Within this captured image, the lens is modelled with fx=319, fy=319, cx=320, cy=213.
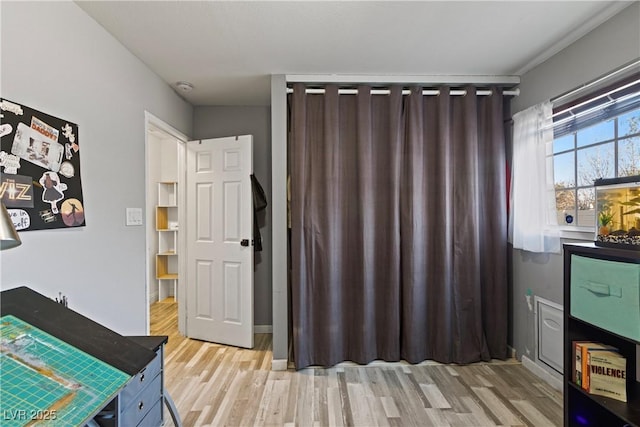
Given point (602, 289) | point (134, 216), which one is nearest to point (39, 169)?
point (134, 216)

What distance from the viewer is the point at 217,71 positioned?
2.65 meters

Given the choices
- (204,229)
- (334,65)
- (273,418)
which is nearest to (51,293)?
(273,418)

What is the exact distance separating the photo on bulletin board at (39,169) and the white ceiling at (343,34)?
79 cm

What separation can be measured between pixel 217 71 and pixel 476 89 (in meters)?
2.24

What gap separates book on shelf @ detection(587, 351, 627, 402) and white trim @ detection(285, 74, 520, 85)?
2.17 metres

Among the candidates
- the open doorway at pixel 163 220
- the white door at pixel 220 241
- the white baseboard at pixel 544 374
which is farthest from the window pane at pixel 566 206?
the open doorway at pixel 163 220

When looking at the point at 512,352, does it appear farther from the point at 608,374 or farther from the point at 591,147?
the point at 591,147

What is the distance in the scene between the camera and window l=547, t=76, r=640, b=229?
1898mm

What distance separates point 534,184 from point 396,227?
1.09 m

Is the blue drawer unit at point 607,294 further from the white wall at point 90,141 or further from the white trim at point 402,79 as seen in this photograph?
the white wall at point 90,141

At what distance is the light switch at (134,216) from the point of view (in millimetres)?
2264

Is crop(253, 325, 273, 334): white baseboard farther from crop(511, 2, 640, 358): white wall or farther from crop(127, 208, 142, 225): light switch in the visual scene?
crop(511, 2, 640, 358): white wall

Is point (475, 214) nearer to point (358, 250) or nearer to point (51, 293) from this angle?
point (358, 250)

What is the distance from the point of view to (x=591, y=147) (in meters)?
2.18
